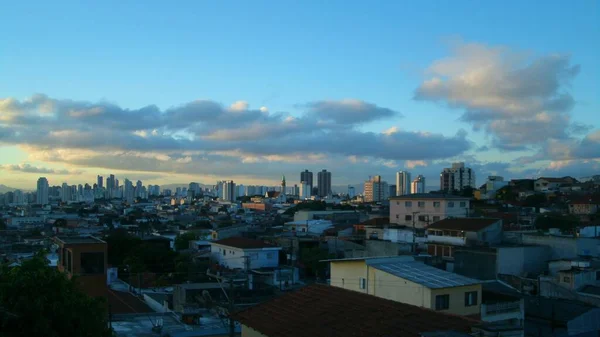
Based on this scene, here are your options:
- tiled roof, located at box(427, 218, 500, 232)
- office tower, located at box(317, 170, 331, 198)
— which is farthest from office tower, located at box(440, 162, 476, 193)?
office tower, located at box(317, 170, 331, 198)

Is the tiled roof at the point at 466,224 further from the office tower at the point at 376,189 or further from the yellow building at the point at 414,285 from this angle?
the office tower at the point at 376,189

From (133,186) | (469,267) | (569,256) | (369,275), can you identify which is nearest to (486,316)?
(369,275)

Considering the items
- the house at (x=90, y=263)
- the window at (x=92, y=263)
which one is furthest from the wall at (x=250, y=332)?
the window at (x=92, y=263)

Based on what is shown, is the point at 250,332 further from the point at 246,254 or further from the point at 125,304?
the point at 246,254

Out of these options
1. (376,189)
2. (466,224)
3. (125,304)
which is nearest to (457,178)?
(376,189)

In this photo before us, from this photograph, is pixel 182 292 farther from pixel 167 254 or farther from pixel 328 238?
pixel 328 238
